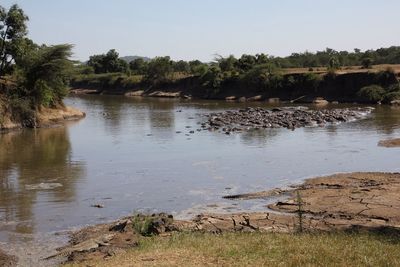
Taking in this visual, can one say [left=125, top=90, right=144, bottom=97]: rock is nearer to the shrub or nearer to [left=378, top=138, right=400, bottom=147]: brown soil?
the shrub

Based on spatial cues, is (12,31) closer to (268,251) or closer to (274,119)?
(274,119)

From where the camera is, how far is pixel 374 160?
25.4 meters

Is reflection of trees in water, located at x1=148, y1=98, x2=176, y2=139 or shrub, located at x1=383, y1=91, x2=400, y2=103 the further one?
shrub, located at x1=383, y1=91, x2=400, y2=103

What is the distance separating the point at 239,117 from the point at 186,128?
6679 millimetres

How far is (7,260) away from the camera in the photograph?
12250mm

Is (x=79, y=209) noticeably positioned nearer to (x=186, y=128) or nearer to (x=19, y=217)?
(x=19, y=217)

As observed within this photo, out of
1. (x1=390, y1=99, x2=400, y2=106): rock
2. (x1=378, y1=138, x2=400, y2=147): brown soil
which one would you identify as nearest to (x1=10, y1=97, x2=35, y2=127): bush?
(x1=378, y1=138, x2=400, y2=147): brown soil

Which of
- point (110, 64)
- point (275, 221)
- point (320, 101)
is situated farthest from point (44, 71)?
point (110, 64)

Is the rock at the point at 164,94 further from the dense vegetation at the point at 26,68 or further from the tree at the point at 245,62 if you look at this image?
the dense vegetation at the point at 26,68

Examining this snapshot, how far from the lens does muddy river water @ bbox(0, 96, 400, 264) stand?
55.8 ft

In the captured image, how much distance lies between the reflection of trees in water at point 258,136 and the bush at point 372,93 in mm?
25882

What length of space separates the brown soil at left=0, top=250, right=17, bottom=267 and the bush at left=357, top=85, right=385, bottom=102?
176 feet

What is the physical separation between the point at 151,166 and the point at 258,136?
12265mm

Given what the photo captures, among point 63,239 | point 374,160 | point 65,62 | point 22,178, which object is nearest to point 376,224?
point 63,239
